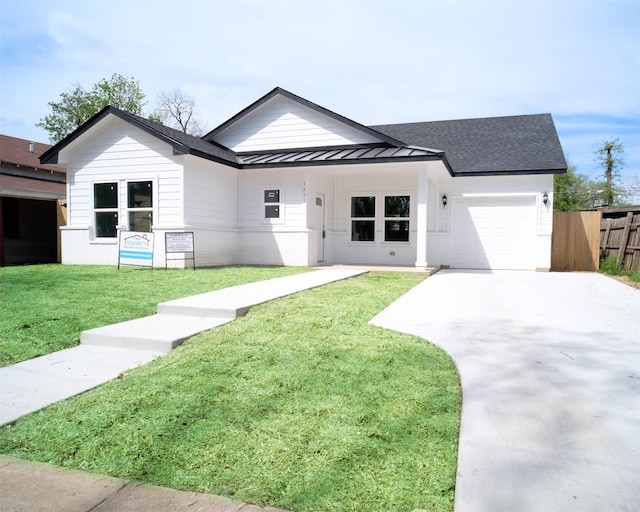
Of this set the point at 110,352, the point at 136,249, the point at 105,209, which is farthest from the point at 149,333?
the point at 105,209

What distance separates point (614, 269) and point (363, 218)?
773 centimetres

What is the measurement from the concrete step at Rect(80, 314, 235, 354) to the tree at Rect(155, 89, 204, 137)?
35468 mm

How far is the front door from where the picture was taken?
14.4 m

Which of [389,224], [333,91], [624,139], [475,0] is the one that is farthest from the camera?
[624,139]

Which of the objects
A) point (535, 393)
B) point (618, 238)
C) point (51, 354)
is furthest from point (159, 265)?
point (618, 238)

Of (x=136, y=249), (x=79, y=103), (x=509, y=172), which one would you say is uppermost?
(x=79, y=103)

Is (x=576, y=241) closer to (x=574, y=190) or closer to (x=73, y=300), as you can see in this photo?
(x=73, y=300)

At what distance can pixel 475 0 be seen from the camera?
26.9 ft

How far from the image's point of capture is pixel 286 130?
14297 mm

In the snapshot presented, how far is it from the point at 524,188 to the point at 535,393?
12.3m

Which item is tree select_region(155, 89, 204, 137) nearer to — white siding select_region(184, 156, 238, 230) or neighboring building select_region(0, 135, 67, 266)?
neighboring building select_region(0, 135, 67, 266)

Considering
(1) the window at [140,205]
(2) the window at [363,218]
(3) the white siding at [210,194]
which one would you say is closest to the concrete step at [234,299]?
(3) the white siding at [210,194]

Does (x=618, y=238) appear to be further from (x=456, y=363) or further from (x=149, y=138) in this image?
(x=149, y=138)

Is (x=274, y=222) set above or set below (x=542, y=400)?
above
